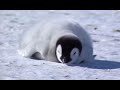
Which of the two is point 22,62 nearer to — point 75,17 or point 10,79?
point 10,79

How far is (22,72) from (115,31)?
9.94 ft

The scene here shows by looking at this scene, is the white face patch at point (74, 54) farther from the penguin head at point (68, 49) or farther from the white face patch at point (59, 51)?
the white face patch at point (59, 51)

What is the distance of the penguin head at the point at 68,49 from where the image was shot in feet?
19.4

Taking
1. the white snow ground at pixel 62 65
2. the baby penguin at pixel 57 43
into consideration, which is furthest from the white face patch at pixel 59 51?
the white snow ground at pixel 62 65

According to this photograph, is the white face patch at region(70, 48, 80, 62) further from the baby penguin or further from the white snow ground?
the white snow ground

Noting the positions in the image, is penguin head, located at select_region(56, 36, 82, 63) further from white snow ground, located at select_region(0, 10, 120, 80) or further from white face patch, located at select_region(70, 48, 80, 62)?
white snow ground, located at select_region(0, 10, 120, 80)

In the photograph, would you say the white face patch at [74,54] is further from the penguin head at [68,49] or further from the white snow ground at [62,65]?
the white snow ground at [62,65]

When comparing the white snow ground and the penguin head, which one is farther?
the penguin head

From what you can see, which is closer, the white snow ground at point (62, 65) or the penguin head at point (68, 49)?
the white snow ground at point (62, 65)

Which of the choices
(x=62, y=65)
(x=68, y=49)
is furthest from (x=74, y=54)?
(x=62, y=65)

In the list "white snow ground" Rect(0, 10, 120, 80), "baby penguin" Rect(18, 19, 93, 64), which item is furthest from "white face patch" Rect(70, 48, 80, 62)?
"white snow ground" Rect(0, 10, 120, 80)

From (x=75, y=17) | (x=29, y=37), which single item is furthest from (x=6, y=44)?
(x=75, y=17)

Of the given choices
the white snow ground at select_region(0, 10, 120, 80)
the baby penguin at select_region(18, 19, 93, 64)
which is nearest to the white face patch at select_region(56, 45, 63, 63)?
the baby penguin at select_region(18, 19, 93, 64)

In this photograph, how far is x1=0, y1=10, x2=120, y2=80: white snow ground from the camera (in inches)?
224
